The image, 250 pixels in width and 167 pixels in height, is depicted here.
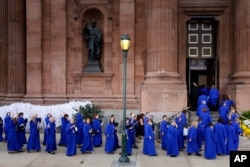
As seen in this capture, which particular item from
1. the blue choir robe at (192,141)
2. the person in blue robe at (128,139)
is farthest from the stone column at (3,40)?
the blue choir robe at (192,141)

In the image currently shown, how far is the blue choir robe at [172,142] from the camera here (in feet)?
48.9

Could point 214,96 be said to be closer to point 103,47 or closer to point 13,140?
point 103,47

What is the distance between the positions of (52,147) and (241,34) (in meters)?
12.2

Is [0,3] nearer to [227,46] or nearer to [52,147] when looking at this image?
[52,147]

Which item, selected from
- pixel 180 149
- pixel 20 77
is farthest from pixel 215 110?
pixel 20 77

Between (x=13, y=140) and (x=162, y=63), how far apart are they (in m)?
9.22

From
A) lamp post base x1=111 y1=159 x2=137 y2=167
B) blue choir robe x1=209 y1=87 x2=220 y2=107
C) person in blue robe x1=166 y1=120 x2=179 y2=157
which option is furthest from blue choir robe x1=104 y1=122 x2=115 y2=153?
blue choir robe x1=209 y1=87 x2=220 y2=107

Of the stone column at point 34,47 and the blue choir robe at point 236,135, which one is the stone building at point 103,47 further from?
the blue choir robe at point 236,135

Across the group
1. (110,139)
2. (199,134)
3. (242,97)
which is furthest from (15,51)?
(242,97)

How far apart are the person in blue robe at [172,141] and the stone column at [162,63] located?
4.92 metres

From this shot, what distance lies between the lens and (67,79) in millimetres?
23938

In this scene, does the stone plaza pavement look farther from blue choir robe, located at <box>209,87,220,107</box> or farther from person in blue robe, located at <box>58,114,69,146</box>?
blue choir robe, located at <box>209,87,220,107</box>

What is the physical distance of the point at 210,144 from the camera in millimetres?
14438

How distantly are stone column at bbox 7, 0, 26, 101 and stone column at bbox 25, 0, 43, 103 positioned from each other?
24.3 inches
